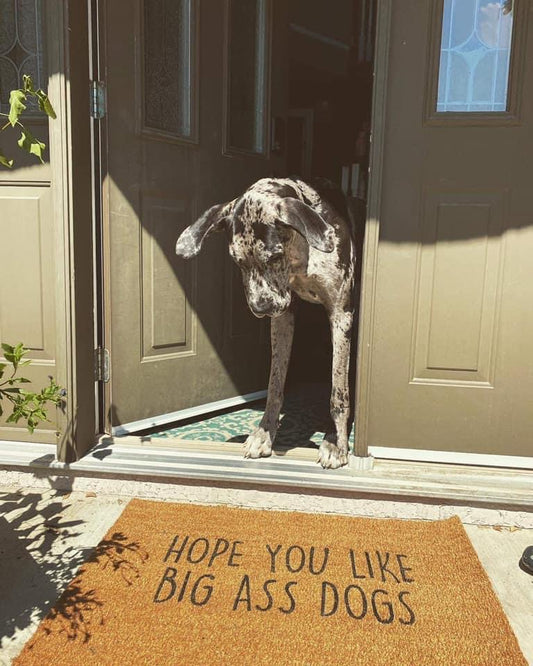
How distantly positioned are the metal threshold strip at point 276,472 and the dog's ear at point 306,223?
45.2 inches

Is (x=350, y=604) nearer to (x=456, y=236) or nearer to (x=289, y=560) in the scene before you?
(x=289, y=560)

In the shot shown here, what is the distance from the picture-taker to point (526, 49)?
8.68 feet

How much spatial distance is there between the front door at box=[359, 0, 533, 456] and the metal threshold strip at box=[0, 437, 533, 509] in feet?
0.59

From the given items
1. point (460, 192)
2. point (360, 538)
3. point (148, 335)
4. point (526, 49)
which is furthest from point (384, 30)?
point (360, 538)

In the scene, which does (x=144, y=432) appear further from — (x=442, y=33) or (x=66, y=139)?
(x=442, y=33)

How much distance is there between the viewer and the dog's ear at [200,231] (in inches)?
105

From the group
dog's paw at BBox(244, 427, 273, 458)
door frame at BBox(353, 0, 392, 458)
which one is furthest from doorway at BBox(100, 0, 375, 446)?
dog's paw at BBox(244, 427, 273, 458)

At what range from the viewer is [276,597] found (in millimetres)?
2113

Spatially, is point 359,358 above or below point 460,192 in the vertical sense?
below

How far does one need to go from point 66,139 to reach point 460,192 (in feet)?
6.31

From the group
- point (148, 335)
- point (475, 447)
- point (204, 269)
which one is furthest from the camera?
point (204, 269)

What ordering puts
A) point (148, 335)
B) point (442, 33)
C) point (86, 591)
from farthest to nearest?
point (148, 335) < point (442, 33) < point (86, 591)

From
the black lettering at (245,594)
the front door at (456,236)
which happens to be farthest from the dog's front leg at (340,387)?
the black lettering at (245,594)

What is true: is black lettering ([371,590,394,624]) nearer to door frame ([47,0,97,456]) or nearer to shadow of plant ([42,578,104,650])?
shadow of plant ([42,578,104,650])
